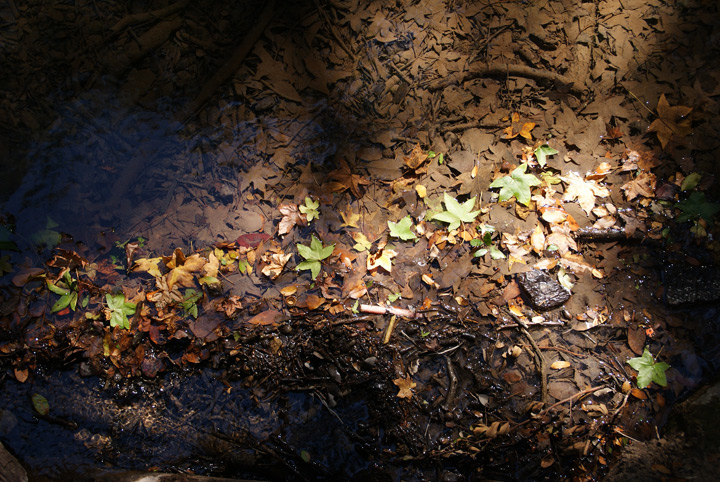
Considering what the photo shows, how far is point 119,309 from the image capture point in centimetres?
289

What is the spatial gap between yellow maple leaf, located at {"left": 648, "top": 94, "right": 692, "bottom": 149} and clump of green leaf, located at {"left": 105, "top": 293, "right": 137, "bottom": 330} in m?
4.60

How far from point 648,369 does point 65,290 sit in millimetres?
4524

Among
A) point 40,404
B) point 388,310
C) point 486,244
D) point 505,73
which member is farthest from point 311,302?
point 505,73

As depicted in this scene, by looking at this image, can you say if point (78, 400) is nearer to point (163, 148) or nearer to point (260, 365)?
point (260, 365)

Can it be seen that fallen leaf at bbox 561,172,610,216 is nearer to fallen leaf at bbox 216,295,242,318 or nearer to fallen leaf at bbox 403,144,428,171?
fallen leaf at bbox 403,144,428,171

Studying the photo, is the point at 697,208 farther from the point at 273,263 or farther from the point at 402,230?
the point at 273,263

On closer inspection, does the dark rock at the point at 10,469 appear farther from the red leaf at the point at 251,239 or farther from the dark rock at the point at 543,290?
the dark rock at the point at 543,290

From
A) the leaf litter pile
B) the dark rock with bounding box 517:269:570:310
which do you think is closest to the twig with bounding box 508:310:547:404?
the leaf litter pile

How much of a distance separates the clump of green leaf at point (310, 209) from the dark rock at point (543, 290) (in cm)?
177

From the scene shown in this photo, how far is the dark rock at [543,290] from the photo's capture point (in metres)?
2.75

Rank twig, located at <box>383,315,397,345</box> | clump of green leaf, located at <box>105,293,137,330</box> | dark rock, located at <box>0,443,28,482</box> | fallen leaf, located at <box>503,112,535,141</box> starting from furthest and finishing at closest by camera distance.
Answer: fallen leaf, located at <box>503,112,535,141</box>
clump of green leaf, located at <box>105,293,137,330</box>
twig, located at <box>383,315,397,345</box>
dark rock, located at <box>0,443,28,482</box>

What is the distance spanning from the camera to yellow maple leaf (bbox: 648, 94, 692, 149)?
3.04m

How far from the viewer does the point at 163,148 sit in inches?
134

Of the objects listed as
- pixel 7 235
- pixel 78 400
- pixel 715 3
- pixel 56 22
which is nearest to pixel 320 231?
pixel 78 400
